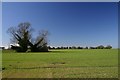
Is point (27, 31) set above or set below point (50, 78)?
above

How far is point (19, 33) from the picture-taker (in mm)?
85375

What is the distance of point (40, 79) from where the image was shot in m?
14.9

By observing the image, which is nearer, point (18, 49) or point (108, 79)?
point (108, 79)

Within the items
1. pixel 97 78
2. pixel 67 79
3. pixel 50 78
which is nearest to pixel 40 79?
pixel 50 78

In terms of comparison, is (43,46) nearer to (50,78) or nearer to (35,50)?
(35,50)

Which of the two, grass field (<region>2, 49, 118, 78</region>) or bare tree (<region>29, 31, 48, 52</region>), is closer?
grass field (<region>2, 49, 118, 78</region>)

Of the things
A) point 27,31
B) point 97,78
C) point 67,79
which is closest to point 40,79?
point 67,79

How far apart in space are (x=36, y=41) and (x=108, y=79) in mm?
71291

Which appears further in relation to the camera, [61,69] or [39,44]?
[39,44]

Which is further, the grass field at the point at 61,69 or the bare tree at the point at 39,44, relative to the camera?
the bare tree at the point at 39,44

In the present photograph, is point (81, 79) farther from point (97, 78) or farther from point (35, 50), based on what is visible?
point (35, 50)

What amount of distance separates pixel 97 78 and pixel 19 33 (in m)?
72.4

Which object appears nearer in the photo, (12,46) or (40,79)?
(40,79)

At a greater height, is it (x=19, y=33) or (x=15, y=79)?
(x=19, y=33)
